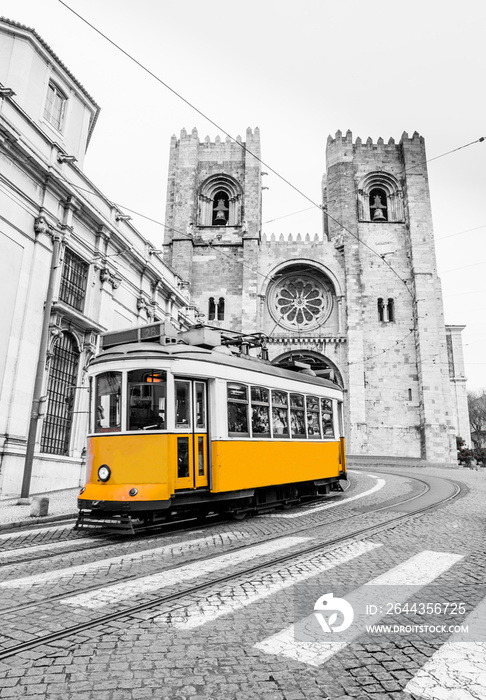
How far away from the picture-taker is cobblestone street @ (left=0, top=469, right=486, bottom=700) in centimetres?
253

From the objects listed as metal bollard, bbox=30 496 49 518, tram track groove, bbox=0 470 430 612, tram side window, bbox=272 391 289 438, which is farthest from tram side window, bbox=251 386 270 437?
metal bollard, bbox=30 496 49 518

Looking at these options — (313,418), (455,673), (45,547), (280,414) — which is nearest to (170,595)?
(455,673)

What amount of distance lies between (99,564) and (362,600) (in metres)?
2.83

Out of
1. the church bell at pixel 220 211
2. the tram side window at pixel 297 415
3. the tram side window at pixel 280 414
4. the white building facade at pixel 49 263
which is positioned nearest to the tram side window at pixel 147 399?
the tram side window at pixel 280 414

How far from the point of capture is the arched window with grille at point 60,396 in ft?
44.7

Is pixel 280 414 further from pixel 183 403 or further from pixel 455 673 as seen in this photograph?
pixel 455 673

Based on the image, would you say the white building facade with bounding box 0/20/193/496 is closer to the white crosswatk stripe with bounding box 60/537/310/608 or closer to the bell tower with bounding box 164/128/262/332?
the white crosswatk stripe with bounding box 60/537/310/608

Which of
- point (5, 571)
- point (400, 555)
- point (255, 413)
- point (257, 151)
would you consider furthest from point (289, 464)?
point (257, 151)

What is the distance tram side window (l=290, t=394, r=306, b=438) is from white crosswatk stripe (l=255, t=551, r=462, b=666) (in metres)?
4.44

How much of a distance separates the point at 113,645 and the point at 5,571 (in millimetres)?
2506

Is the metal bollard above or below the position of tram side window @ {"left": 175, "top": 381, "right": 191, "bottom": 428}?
below

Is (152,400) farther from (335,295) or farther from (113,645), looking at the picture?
(335,295)

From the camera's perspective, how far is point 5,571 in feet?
16.0

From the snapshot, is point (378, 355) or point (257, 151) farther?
point (257, 151)
